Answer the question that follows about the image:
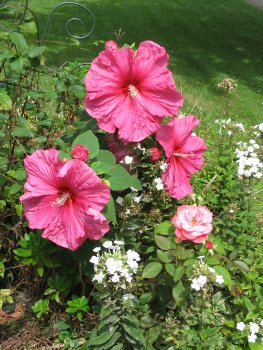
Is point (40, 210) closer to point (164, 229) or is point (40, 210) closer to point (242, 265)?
point (164, 229)

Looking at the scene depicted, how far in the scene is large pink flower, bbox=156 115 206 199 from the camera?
1.89 metres

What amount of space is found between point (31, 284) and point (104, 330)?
52cm

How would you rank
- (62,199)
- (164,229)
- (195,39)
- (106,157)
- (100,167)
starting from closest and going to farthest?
(62,199) → (100,167) → (106,157) → (164,229) → (195,39)

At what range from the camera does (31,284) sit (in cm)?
212

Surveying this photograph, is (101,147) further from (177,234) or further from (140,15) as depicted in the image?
(140,15)

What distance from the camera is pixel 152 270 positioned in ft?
5.90

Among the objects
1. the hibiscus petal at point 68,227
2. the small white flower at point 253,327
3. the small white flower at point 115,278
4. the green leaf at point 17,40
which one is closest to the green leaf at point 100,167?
the hibiscus petal at point 68,227

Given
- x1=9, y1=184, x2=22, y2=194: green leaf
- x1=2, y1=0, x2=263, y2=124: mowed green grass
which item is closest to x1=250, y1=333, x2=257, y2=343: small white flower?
x1=9, y1=184, x2=22, y2=194: green leaf

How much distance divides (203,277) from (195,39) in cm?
847

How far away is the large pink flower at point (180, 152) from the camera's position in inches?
74.5

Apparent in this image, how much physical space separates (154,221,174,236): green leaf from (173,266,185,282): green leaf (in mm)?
182

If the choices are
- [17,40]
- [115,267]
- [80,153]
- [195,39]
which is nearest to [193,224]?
[115,267]

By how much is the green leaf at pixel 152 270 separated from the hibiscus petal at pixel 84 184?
1.11 feet

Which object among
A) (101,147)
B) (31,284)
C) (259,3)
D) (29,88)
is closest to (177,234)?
(101,147)
